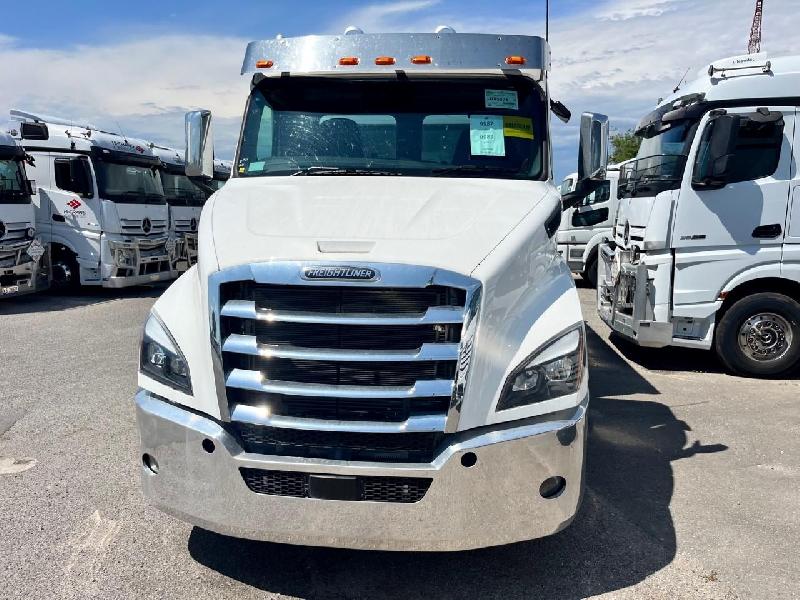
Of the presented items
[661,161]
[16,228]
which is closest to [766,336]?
[661,161]

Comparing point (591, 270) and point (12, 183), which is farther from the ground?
point (12, 183)

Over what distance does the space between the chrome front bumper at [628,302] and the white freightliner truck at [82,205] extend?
9.36 m

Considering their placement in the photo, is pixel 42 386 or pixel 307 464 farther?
pixel 42 386

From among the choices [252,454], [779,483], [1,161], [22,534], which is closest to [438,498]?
[252,454]

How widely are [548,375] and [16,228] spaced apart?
11.8 m

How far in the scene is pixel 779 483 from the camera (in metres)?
4.64

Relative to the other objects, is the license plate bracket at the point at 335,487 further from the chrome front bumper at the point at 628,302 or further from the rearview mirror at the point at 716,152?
the rearview mirror at the point at 716,152

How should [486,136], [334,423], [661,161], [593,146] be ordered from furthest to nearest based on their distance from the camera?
[661,161]
[593,146]
[486,136]
[334,423]

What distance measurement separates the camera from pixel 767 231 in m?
6.99

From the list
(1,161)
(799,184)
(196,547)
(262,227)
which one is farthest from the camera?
(1,161)

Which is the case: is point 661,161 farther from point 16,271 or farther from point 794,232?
point 16,271

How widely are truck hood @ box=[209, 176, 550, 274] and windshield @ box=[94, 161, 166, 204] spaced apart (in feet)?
34.7

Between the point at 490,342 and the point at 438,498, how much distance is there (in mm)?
679

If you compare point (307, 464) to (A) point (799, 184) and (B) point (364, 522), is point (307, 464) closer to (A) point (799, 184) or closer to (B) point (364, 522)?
(B) point (364, 522)
